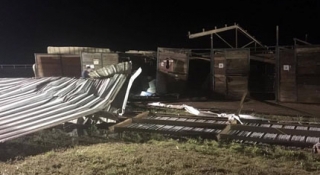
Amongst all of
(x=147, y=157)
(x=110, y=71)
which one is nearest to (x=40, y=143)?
(x=147, y=157)

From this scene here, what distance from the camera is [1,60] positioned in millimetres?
38500

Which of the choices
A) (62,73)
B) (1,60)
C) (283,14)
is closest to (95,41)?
(1,60)

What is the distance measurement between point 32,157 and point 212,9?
35.6m

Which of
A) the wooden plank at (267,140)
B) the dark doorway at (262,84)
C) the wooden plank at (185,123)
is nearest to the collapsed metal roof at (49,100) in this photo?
the wooden plank at (185,123)

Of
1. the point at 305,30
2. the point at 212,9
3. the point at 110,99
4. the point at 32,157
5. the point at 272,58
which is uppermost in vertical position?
the point at 212,9

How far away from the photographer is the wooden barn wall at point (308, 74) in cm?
1306

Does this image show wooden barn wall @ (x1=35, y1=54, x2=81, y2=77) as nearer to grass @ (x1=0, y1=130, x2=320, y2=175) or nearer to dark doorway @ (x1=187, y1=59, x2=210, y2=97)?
dark doorway @ (x1=187, y1=59, x2=210, y2=97)

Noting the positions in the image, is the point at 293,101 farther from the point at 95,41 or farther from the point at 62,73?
the point at 95,41

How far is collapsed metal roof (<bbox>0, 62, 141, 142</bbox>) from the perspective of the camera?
765 centimetres

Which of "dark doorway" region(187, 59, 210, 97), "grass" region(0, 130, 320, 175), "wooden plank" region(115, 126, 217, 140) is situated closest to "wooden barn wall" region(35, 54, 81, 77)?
"dark doorway" region(187, 59, 210, 97)

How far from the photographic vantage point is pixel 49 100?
890 centimetres

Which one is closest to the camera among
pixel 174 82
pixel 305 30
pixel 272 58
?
pixel 272 58

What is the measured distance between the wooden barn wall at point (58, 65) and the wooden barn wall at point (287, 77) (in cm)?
946

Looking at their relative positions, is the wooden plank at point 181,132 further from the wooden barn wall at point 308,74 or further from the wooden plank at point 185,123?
the wooden barn wall at point 308,74
